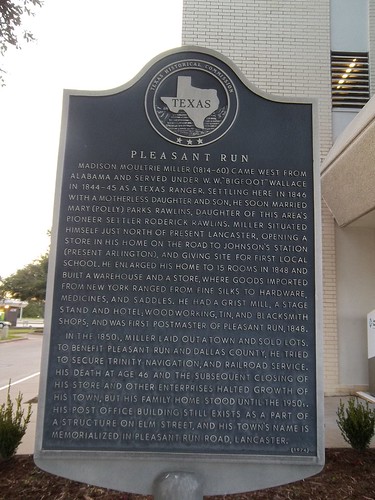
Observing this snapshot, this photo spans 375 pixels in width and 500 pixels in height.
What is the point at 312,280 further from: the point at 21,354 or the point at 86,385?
the point at 21,354

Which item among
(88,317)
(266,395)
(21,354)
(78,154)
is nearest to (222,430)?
(266,395)

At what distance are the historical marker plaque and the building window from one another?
6.89m

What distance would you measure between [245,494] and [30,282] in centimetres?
5151

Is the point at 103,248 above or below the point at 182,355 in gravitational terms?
above

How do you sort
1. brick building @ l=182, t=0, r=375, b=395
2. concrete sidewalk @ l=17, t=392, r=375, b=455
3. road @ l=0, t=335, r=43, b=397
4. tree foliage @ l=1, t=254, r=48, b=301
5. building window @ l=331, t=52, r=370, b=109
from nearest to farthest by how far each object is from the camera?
concrete sidewalk @ l=17, t=392, r=375, b=455, brick building @ l=182, t=0, r=375, b=395, building window @ l=331, t=52, r=370, b=109, road @ l=0, t=335, r=43, b=397, tree foliage @ l=1, t=254, r=48, b=301

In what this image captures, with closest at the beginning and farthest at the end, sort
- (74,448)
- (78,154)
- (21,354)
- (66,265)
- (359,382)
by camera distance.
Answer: (74,448)
(66,265)
(78,154)
(359,382)
(21,354)

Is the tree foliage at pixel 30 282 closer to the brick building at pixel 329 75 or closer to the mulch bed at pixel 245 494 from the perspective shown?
the brick building at pixel 329 75

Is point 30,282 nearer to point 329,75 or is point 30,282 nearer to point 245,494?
point 329,75

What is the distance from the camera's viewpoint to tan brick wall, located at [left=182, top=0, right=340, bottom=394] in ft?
30.4

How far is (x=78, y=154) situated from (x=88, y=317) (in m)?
1.30

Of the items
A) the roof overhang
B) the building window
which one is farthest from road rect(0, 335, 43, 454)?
the building window

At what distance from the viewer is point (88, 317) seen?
3.07m

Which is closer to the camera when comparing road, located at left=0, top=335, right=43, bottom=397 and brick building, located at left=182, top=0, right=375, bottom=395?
brick building, located at left=182, top=0, right=375, bottom=395

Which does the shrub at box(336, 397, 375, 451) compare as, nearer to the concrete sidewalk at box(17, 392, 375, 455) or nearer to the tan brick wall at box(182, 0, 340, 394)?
the concrete sidewalk at box(17, 392, 375, 455)
